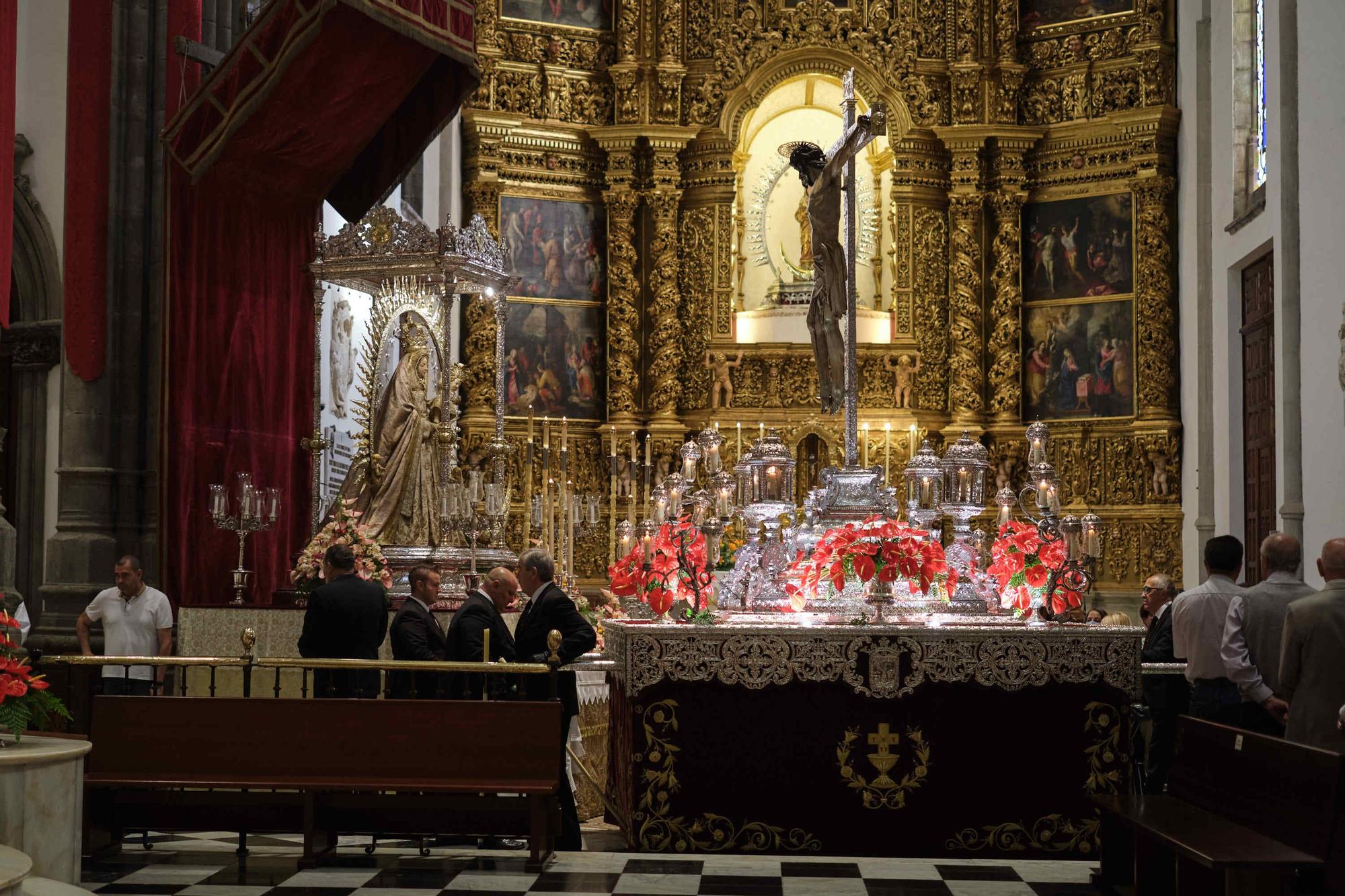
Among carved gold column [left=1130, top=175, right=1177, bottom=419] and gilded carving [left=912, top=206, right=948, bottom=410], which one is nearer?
carved gold column [left=1130, top=175, right=1177, bottom=419]

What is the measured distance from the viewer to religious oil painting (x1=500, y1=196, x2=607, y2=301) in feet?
62.4

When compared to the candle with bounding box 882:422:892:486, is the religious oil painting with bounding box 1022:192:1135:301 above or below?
above

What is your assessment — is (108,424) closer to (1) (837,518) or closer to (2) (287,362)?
(2) (287,362)

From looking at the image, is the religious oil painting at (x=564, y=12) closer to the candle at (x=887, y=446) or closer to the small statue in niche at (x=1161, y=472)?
the candle at (x=887, y=446)

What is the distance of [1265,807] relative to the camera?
601cm

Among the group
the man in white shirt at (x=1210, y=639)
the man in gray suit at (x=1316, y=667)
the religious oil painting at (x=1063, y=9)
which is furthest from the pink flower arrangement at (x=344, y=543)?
the religious oil painting at (x=1063, y=9)

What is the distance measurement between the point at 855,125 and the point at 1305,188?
553 cm

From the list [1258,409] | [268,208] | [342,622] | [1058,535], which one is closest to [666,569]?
[342,622]

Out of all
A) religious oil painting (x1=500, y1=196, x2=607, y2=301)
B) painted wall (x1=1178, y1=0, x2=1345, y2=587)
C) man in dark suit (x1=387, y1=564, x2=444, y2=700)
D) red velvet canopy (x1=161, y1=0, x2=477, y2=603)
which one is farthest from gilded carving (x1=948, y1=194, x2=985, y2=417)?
man in dark suit (x1=387, y1=564, x2=444, y2=700)

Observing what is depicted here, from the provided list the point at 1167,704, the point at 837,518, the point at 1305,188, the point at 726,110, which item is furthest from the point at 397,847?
the point at 726,110

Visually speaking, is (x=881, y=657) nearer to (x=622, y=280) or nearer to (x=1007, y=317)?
(x=1007, y=317)

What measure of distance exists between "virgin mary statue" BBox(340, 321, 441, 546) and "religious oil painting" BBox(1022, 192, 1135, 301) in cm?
882

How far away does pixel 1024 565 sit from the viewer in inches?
366

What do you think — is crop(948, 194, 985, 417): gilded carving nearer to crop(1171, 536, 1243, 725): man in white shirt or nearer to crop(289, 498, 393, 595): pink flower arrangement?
crop(289, 498, 393, 595): pink flower arrangement
